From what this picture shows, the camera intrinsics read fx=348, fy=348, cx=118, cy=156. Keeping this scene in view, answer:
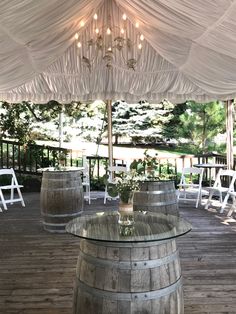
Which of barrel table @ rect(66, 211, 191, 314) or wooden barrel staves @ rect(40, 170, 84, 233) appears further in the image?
wooden barrel staves @ rect(40, 170, 84, 233)

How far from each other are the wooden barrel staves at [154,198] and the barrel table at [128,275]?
2.12 meters

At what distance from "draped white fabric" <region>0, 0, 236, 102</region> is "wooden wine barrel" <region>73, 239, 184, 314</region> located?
189 cm

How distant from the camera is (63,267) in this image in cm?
364

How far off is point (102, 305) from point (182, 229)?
2.28ft

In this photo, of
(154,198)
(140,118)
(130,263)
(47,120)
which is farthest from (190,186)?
(47,120)

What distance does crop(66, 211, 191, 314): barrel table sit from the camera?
75.6 inches

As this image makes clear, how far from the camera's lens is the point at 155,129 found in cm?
1304

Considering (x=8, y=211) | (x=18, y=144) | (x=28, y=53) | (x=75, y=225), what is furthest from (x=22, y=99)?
(x=75, y=225)

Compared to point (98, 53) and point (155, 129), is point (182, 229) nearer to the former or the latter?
point (98, 53)

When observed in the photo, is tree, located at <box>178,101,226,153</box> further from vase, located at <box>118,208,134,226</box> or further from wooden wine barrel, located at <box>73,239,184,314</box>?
wooden wine barrel, located at <box>73,239,184,314</box>

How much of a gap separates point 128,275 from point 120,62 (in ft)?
16.3

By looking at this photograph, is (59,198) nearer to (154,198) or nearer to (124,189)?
(154,198)

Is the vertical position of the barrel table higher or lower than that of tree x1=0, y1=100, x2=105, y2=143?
lower

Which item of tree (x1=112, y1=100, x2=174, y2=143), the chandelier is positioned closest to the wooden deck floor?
the chandelier
